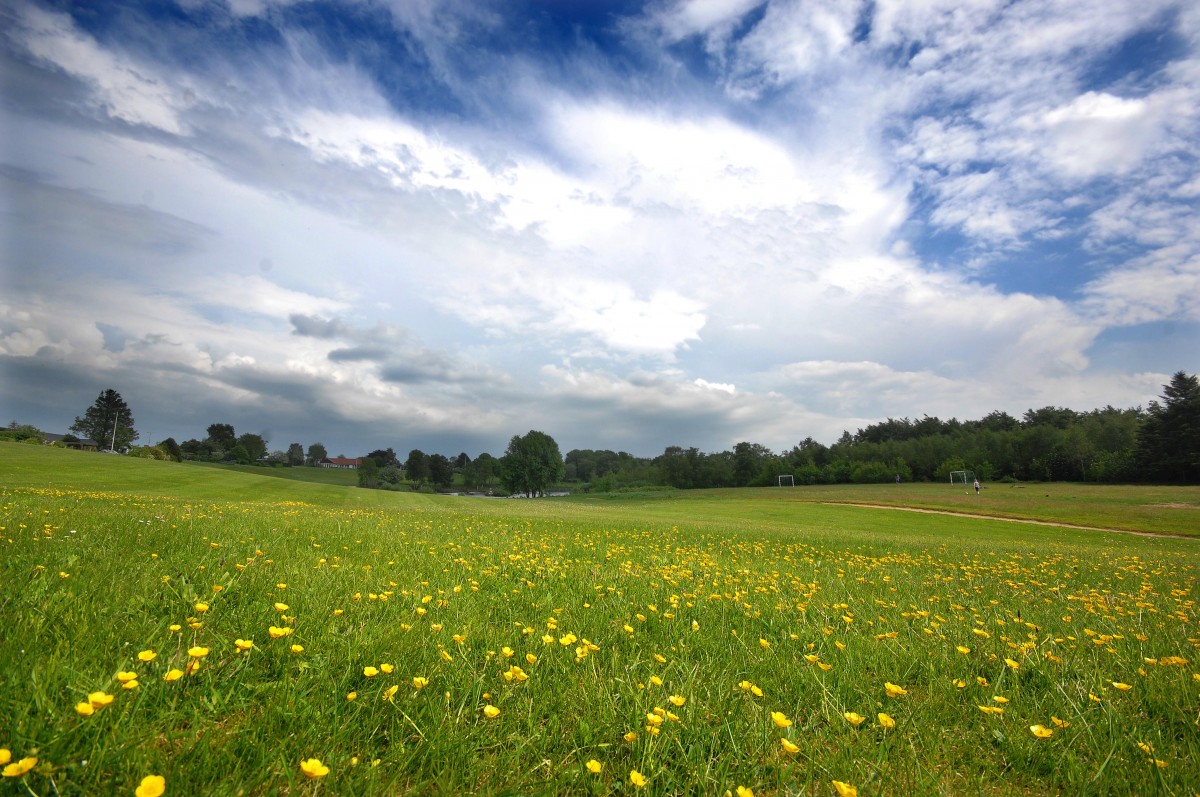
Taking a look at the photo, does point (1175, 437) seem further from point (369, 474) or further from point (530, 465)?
point (369, 474)

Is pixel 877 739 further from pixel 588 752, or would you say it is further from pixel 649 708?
pixel 588 752

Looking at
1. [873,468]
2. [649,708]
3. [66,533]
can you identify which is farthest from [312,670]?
[873,468]

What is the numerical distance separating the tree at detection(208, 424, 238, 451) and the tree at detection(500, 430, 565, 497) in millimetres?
95106

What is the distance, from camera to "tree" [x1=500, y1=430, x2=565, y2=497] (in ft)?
323

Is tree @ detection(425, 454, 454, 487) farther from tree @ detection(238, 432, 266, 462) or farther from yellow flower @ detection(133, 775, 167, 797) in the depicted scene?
yellow flower @ detection(133, 775, 167, 797)

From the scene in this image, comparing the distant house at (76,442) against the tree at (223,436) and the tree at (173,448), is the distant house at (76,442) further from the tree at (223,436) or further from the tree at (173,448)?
the tree at (223,436)

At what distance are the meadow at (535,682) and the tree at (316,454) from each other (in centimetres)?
19544

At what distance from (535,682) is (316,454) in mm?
206820

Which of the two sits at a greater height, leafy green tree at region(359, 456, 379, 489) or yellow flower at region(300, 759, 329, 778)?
yellow flower at region(300, 759, 329, 778)

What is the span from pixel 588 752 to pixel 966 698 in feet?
8.50

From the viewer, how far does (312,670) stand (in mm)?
2912

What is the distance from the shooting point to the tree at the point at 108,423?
360 ft

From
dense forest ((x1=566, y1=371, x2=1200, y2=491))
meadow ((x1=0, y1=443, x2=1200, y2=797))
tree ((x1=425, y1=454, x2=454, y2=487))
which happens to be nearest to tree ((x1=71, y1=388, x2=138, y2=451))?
tree ((x1=425, y1=454, x2=454, y2=487))

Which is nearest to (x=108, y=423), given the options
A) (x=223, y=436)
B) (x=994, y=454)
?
(x=223, y=436)
